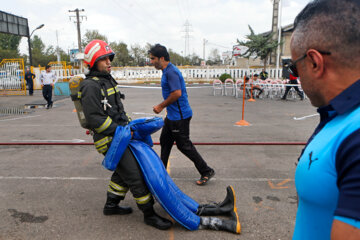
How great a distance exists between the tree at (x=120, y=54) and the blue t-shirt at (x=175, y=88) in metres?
52.1

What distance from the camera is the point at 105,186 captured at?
4.27 metres

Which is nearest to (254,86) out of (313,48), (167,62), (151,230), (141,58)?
(167,62)

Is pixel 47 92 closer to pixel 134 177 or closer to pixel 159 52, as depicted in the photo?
pixel 159 52

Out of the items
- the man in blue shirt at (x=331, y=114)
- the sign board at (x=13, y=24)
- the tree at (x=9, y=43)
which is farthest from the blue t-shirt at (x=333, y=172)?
the tree at (x=9, y=43)

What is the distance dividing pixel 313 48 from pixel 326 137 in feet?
1.04

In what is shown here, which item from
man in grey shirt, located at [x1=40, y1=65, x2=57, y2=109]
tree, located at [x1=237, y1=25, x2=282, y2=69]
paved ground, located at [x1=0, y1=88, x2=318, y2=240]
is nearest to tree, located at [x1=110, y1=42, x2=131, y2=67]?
tree, located at [x1=237, y1=25, x2=282, y2=69]

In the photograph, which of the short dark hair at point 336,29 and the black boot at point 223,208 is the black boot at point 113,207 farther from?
the short dark hair at point 336,29

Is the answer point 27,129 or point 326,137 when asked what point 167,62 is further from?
point 27,129

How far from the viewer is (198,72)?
102 ft

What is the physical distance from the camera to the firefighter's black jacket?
296 cm

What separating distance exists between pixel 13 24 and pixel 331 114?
25.8 metres

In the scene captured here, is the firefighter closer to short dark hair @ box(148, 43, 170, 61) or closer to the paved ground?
the paved ground

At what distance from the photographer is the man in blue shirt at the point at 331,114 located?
2.62ft

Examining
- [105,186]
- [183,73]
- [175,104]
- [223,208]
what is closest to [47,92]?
[105,186]
